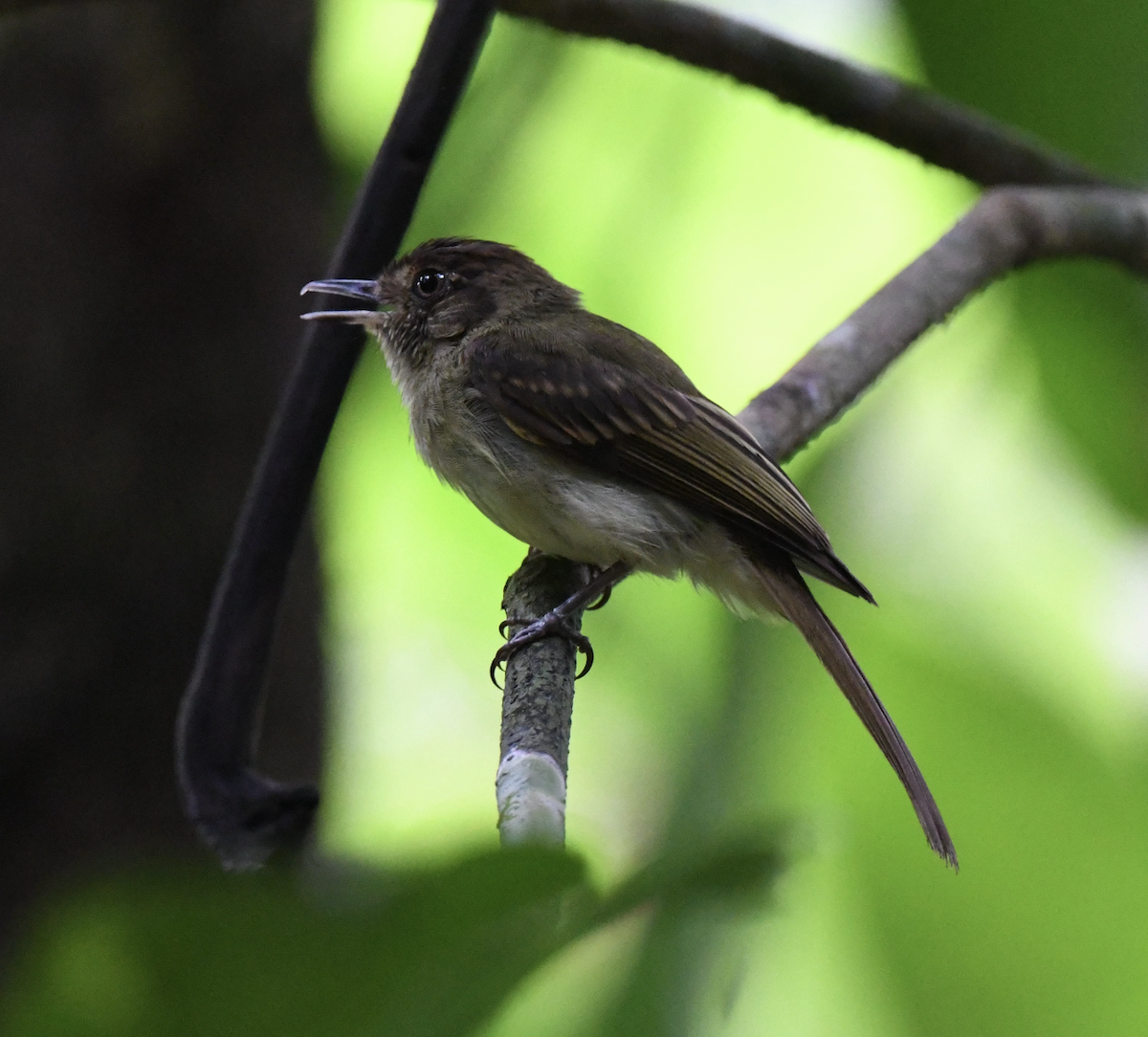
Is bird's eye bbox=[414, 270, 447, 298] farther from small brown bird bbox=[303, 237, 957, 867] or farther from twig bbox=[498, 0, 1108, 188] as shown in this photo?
twig bbox=[498, 0, 1108, 188]

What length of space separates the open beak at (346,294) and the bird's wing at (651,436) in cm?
28

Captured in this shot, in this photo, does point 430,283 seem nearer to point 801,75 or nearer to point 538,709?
point 801,75

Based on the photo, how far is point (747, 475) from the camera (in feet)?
8.07

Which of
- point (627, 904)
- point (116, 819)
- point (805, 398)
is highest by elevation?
point (627, 904)

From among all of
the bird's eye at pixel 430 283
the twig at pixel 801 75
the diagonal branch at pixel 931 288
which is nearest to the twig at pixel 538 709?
the diagonal branch at pixel 931 288

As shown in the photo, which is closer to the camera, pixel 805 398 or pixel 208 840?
pixel 208 840

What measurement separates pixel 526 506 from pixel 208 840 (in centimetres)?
170

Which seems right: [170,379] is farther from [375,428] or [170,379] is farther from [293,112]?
[293,112]

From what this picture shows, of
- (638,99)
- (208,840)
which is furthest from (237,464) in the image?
(208,840)

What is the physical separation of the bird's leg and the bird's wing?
0.22 m

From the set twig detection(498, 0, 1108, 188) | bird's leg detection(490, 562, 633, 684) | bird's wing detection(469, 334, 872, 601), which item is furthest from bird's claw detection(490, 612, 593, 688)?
twig detection(498, 0, 1108, 188)

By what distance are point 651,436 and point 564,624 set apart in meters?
0.56

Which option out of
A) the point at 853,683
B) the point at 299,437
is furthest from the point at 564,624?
the point at 299,437

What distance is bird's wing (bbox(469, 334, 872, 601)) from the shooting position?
2.44m
